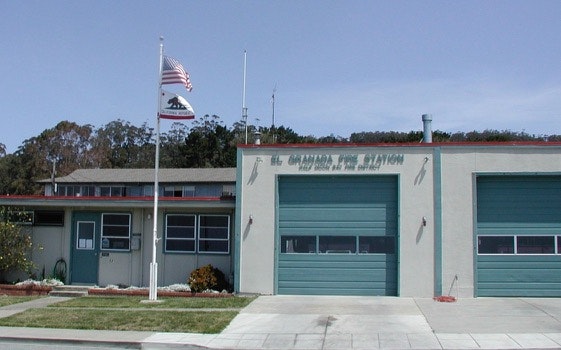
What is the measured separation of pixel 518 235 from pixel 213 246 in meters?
9.40

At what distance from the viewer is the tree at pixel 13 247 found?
21.2 meters

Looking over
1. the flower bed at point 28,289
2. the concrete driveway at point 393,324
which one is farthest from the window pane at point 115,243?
the concrete driveway at point 393,324

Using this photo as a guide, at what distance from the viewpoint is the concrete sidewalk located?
1248cm

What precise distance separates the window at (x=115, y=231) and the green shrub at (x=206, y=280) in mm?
3144

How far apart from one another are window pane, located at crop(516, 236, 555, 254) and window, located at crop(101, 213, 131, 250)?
12.4 m

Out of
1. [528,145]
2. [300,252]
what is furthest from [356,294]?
[528,145]

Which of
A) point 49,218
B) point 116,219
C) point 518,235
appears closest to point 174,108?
point 116,219

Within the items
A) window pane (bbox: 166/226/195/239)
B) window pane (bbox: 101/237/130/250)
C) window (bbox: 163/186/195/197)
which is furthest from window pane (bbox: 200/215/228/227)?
window (bbox: 163/186/195/197)

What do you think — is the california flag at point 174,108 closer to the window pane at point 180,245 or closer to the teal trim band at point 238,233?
the teal trim band at point 238,233

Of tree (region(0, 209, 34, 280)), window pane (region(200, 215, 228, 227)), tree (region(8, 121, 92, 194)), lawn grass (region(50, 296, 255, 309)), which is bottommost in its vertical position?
lawn grass (region(50, 296, 255, 309))

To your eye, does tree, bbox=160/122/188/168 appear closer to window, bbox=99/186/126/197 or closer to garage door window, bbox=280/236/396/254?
window, bbox=99/186/126/197

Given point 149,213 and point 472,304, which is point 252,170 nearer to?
point 149,213

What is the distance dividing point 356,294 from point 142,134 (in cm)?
8073

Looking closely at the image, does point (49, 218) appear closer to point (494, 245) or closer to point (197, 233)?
point (197, 233)
